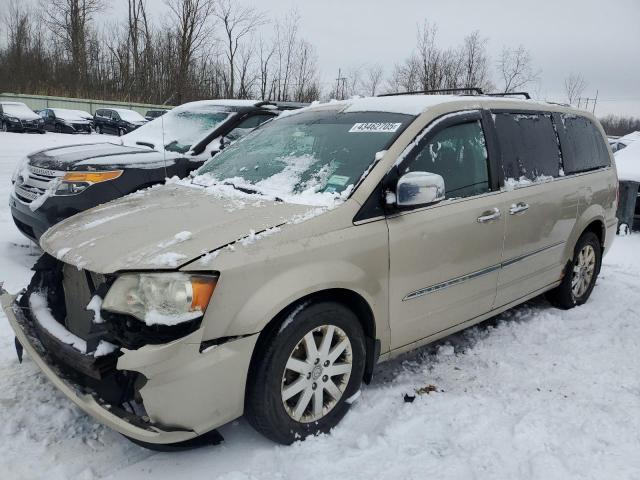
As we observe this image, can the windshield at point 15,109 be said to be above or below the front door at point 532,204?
above

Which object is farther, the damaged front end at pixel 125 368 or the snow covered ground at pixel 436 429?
the snow covered ground at pixel 436 429

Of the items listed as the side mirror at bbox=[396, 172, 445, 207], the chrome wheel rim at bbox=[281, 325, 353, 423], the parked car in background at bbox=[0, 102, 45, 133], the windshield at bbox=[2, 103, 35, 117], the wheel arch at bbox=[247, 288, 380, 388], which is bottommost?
the chrome wheel rim at bbox=[281, 325, 353, 423]

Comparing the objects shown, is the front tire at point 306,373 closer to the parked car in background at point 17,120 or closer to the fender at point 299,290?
the fender at point 299,290

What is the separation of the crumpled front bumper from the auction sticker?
1.51 metres

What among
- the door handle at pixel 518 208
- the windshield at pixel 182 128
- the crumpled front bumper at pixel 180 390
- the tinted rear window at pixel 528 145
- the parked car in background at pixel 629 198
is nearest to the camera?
the crumpled front bumper at pixel 180 390

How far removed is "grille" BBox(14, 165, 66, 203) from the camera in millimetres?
5148

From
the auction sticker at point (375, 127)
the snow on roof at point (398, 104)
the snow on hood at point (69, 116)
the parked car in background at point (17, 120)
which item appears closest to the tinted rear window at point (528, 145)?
the snow on roof at point (398, 104)

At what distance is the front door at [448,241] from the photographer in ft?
9.57

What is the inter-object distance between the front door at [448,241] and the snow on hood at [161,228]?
69 centimetres

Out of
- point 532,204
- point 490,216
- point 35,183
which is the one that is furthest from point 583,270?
point 35,183

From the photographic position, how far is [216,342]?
87.9 inches

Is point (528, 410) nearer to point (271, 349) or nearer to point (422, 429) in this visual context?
point (422, 429)

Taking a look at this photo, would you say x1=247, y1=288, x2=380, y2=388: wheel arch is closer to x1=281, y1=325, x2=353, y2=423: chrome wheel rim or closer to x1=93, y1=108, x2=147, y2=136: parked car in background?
x1=281, y1=325, x2=353, y2=423: chrome wheel rim

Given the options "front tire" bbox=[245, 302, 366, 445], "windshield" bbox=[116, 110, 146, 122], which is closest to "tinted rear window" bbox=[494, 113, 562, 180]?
"front tire" bbox=[245, 302, 366, 445]
